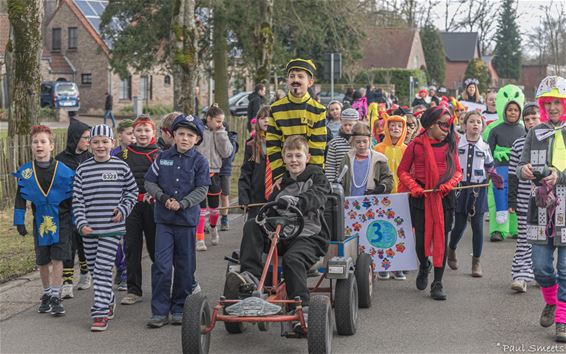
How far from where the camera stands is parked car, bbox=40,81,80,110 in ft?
169

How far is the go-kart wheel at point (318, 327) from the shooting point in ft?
21.4

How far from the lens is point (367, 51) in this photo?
84438mm

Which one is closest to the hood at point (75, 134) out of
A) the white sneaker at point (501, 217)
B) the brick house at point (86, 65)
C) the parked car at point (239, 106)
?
the white sneaker at point (501, 217)

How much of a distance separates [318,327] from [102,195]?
2677 millimetres

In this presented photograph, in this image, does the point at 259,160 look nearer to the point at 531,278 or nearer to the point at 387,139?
the point at 387,139

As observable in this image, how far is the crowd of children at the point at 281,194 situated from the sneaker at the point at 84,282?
0.02 metres

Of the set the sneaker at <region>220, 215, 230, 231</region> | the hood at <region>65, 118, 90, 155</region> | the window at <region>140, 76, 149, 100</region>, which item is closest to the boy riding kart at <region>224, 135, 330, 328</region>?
the hood at <region>65, 118, 90, 155</region>

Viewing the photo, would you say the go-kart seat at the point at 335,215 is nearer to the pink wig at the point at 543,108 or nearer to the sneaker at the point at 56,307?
the pink wig at the point at 543,108

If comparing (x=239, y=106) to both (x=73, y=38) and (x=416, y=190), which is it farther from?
(x=416, y=190)

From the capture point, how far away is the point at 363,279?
854 cm

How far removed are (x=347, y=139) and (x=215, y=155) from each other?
2.35m

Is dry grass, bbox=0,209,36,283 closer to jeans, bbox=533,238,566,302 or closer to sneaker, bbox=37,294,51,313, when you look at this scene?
sneaker, bbox=37,294,51,313

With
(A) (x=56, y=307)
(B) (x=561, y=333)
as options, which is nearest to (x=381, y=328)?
(B) (x=561, y=333)

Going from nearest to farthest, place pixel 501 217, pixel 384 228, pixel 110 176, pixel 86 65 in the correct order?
pixel 110 176 → pixel 384 228 → pixel 501 217 → pixel 86 65
